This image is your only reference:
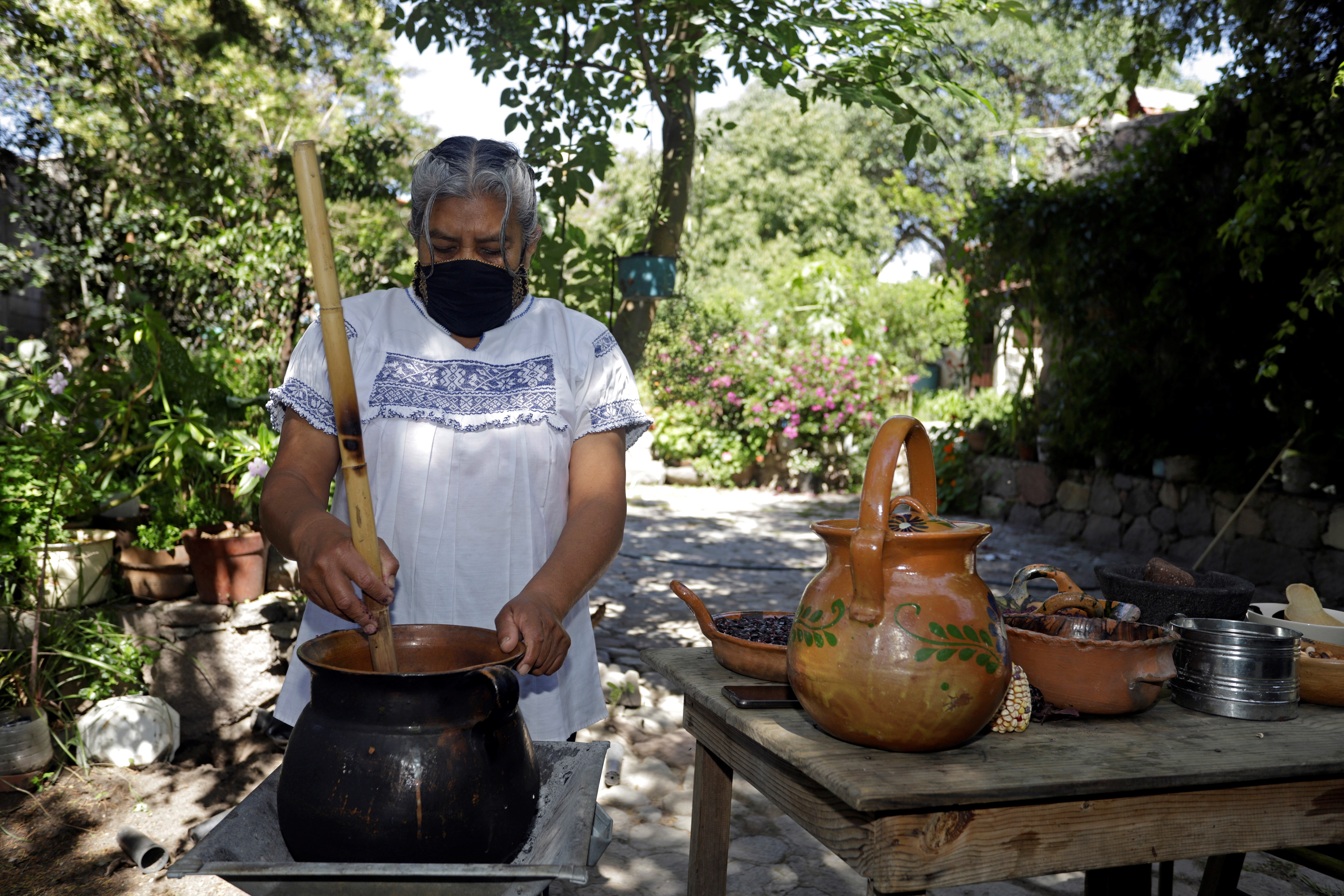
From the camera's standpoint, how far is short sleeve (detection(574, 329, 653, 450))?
5.47 ft

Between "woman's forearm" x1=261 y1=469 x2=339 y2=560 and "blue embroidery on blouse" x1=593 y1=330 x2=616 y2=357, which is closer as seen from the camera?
"woman's forearm" x1=261 y1=469 x2=339 y2=560

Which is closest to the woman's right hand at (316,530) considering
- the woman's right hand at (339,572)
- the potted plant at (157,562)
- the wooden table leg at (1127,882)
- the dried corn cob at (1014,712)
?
the woman's right hand at (339,572)

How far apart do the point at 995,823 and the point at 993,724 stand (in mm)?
207

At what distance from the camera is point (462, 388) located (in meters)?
1.63

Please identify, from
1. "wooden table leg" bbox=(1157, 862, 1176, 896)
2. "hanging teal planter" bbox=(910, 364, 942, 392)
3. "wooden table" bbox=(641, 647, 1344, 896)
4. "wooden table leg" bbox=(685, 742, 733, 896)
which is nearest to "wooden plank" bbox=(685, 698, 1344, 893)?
"wooden table" bbox=(641, 647, 1344, 896)

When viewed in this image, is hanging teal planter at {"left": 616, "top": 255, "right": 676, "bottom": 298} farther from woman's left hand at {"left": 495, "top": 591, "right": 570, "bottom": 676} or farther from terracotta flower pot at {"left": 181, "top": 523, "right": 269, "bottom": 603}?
woman's left hand at {"left": 495, "top": 591, "right": 570, "bottom": 676}

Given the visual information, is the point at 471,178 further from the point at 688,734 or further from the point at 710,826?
the point at 688,734

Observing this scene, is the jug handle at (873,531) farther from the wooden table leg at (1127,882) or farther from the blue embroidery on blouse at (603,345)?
the wooden table leg at (1127,882)

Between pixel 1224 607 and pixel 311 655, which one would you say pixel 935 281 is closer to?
pixel 1224 607

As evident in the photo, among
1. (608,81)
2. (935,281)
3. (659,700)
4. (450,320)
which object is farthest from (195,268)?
(935,281)

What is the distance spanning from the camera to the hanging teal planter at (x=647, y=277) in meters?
4.59

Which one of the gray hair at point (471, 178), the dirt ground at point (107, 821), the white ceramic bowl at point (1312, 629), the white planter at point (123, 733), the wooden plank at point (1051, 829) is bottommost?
the dirt ground at point (107, 821)

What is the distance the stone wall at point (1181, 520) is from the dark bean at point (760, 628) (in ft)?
17.4

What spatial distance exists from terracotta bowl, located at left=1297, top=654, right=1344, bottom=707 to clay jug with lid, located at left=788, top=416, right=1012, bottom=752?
0.76 metres
